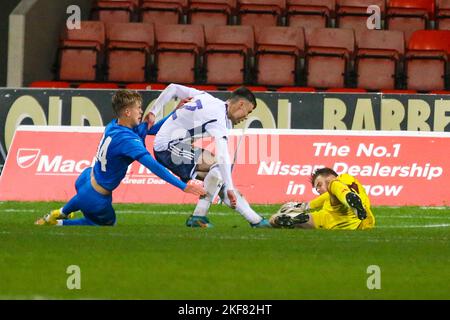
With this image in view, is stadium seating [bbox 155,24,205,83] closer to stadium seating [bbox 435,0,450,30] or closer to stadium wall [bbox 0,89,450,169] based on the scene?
stadium wall [bbox 0,89,450,169]

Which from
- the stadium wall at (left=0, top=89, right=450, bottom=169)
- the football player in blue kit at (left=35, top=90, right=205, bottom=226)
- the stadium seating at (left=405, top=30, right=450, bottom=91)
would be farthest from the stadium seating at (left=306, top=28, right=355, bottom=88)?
the football player in blue kit at (left=35, top=90, right=205, bottom=226)

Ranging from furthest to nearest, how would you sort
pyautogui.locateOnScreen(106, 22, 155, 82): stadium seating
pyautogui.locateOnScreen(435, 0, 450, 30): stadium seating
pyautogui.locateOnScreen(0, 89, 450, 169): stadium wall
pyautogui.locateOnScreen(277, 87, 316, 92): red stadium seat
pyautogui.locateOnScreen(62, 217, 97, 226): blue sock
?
pyautogui.locateOnScreen(435, 0, 450, 30): stadium seating
pyautogui.locateOnScreen(106, 22, 155, 82): stadium seating
pyautogui.locateOnScreen(277, 87, 316, 92): red stadium seat
pyautogui.locateOnScreen(0, 89, 450, 169): stadium wall
pyautogui.locateOnScreen(62, 217, 97, 226): blue sock

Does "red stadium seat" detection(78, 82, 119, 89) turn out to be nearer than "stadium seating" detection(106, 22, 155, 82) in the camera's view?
Yes

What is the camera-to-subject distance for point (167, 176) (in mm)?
11797

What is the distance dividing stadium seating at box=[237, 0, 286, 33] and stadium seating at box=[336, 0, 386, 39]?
3.28 feet

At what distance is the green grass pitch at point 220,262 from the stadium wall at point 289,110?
193 inches

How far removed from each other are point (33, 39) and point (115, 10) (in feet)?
6.29

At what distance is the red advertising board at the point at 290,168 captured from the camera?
658 inches

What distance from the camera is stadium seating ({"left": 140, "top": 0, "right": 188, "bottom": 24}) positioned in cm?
2164

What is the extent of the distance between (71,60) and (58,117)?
2.38 metres

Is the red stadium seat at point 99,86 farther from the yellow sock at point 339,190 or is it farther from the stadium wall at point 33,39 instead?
the yellow sock at point 339,190

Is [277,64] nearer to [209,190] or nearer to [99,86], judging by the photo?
[99,86]

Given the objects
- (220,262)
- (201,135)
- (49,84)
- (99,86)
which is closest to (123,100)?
(201,135)
